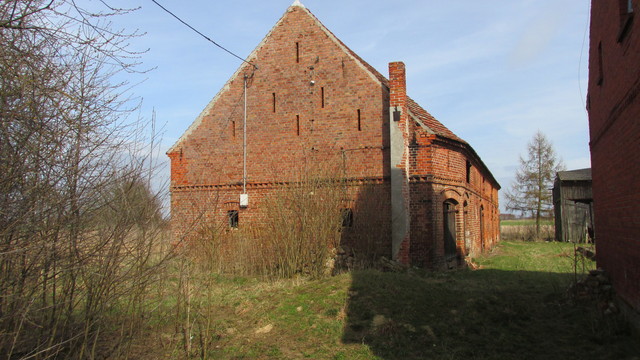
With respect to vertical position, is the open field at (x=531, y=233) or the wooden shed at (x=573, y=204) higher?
the wooden shed at (x=573, y=204)

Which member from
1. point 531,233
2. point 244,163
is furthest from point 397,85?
point 531,233

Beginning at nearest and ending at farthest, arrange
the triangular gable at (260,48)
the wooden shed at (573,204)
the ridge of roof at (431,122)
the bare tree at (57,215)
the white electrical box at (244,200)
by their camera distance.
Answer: the bare tree at (57,215)
the ridge of roof at (431,122)
the triangular gable at (260,48)
the white electrical box at (244,200)
the wooden shed at (573,204)

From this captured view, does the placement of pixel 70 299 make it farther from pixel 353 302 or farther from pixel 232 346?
pixel 353 302

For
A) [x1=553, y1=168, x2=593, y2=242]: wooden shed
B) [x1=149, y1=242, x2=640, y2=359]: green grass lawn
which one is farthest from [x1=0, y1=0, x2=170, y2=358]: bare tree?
[x1=553, y1=168, x2=593, y2=242]: wooden shed

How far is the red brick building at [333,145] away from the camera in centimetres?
1447

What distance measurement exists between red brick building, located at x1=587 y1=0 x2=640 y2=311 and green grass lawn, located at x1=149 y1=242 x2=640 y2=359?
109 cm

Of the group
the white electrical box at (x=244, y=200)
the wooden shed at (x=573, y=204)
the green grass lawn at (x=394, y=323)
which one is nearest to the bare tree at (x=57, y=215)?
the green grass lawn at (x=394, y=323)

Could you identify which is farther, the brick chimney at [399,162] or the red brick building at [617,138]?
the brick chimney at [399,162]

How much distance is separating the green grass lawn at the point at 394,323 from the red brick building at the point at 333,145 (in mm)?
3036

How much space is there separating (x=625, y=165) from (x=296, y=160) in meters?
9.79

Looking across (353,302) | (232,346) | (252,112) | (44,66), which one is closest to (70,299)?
(44,66)

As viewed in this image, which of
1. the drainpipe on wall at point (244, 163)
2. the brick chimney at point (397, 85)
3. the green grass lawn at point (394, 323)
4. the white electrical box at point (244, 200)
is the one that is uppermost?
the brick chimney at point (397, 85)

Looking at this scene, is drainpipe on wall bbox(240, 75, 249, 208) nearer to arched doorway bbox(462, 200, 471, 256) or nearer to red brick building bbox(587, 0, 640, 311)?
arched doorway bbox(462, 200, 471, 256)

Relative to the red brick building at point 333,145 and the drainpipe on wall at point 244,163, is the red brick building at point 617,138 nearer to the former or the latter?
A: the red brick building at point 333,145
